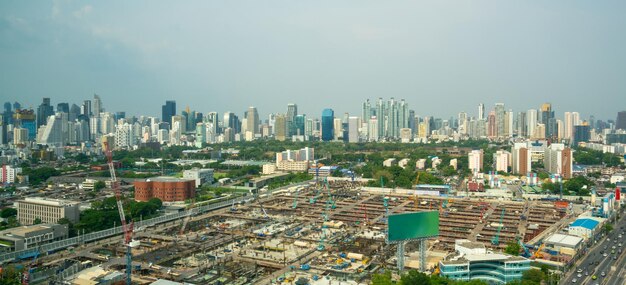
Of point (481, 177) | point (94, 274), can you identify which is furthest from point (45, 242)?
point (481, 177)

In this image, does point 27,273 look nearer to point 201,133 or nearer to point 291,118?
point 201,133

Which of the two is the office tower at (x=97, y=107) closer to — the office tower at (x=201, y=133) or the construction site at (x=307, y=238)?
the office tower at (x=201, y=133)

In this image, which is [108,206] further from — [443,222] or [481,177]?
[481,177]

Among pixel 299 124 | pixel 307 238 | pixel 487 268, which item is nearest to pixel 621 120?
pixel 299 124

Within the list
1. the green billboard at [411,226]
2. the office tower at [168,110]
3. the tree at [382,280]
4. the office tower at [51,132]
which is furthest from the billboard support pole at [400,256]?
the office tower at [168,110]

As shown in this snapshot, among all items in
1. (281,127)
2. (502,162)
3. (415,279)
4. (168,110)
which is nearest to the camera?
(415,279)
